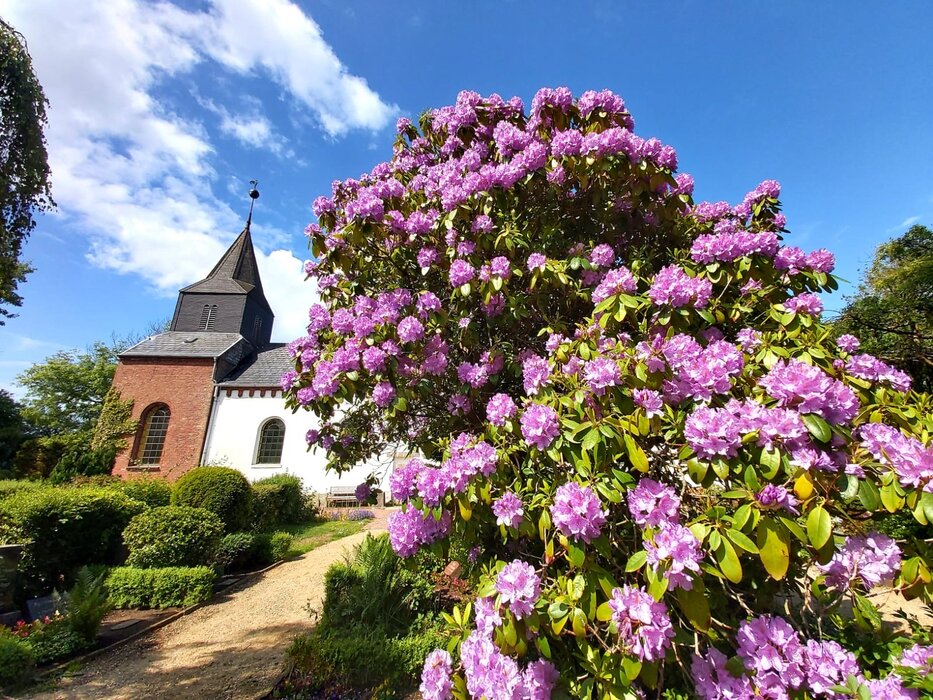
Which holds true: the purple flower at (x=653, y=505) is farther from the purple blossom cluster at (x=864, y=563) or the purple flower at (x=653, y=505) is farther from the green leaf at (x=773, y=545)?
the purple blossom cluster at (x=864, y=563)

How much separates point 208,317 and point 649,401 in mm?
25145

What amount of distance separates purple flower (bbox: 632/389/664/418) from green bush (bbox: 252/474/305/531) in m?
11.4

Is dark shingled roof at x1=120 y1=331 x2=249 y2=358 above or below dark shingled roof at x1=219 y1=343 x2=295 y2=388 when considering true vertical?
above

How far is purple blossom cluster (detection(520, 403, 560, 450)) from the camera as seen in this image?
77.7 inches

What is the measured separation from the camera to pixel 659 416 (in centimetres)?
190

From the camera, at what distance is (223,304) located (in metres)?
22.6

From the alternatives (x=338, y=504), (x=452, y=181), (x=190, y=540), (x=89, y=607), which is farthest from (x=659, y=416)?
(x=338, y=504)

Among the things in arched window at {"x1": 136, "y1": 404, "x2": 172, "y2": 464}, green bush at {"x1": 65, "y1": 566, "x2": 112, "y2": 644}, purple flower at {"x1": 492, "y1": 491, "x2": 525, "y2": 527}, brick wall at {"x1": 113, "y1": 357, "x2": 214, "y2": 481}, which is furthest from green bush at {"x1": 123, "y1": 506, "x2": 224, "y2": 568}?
arched window at {"x1": 136, "y1": 404, "x2": 172, "y2": 464}

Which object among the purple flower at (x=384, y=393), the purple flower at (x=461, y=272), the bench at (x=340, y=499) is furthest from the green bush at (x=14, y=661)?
the bench at (x=340, y=499)

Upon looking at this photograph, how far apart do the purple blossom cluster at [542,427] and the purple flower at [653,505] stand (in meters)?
0.41

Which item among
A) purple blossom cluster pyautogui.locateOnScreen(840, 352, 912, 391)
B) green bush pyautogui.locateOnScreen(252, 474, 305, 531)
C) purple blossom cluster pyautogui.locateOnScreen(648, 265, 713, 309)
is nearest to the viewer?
purple blossom cluster pyautogui.locateOnScreen(840, 352, 912, 391)

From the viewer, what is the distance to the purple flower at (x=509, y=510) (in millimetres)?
1976

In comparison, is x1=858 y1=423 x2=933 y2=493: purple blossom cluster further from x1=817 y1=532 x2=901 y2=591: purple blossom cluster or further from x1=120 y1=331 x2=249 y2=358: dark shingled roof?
x1=120 y1=331 x2=249 y2=358: dark shingled roof

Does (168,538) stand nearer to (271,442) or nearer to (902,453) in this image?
(902,453)
